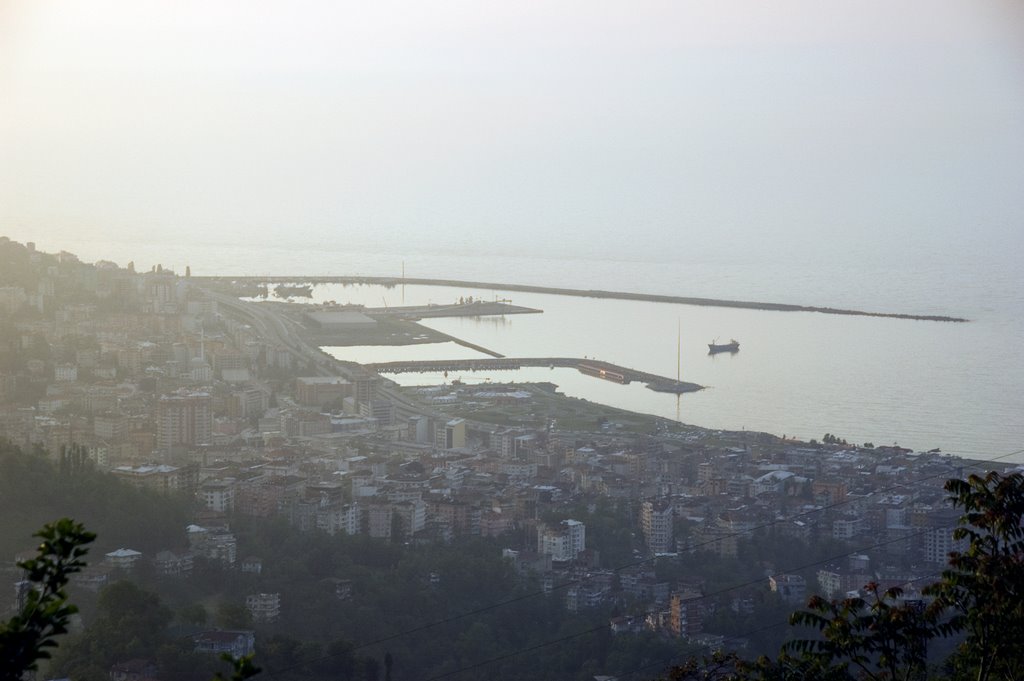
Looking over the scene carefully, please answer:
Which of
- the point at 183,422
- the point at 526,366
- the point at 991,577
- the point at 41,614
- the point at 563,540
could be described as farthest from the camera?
the point at 526,366

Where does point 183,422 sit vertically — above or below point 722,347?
below

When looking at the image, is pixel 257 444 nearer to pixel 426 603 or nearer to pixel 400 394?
pixel 400 394

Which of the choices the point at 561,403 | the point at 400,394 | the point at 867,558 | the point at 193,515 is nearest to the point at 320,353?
the point at 400,394

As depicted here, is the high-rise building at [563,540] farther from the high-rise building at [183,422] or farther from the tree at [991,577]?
the tree at [991,577]

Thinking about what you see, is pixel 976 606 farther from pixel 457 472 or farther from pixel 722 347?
pixel 722 347

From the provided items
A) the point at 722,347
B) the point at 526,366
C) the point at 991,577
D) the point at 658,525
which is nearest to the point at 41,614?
the point at 991,577
